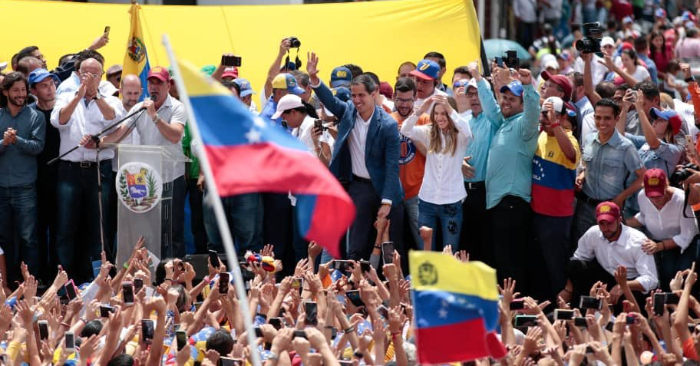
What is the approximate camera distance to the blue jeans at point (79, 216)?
37.7 feet

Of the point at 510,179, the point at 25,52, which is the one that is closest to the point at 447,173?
the point at 510,179

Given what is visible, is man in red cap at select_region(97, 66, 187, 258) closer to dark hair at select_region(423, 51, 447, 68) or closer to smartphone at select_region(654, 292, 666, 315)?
dark hair at select_region(423, 51, 447, 68)

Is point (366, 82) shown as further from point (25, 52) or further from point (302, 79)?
point (25, 52)

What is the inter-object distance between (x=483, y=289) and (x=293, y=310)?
280 centimetres

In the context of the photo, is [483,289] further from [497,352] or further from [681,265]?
[681,265]

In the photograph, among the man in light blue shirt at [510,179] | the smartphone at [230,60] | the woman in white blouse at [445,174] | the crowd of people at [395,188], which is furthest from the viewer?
the smartphone at [230,60]

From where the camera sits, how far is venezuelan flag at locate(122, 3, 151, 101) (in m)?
12.8

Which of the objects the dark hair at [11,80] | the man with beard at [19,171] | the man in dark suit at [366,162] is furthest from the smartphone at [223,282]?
the dark hair at [11,80]

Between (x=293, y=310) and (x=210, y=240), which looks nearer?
(x=293, y=310)

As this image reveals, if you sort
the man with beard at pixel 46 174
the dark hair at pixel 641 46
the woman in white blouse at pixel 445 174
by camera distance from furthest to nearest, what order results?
the dark hair at pixel 641 46, the man with beard at pixel 46 174, the woman in white blouse at pixel 445 174

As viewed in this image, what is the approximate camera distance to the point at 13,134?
11.3m

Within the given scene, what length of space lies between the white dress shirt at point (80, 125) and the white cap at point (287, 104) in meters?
1.26

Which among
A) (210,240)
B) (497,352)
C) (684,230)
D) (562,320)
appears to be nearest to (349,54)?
(210,240)

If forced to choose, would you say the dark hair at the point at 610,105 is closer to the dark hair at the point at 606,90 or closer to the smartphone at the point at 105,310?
the dark hair at the point at 606,90
